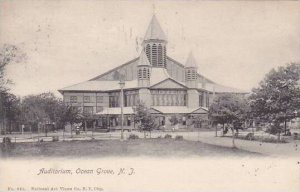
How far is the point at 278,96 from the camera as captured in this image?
10.8 metres

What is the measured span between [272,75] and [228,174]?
96.5 inches

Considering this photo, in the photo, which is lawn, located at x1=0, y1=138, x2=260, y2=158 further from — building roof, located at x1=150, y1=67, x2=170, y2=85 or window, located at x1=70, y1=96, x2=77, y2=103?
building roof, located at x1=150, y1=67, x2=170, y2=85

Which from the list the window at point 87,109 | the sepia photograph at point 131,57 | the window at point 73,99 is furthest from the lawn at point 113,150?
the window at point 87,109

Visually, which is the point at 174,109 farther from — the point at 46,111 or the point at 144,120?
the point at 46,111

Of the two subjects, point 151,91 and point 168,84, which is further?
point 151,91

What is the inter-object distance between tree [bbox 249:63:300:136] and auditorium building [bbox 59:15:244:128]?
1014 millimetres

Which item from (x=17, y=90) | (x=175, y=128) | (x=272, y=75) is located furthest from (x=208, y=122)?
(x=17, y=90)

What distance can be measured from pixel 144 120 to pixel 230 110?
243cm

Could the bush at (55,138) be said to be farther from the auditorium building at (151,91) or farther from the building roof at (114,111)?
the building roof at (114,111)

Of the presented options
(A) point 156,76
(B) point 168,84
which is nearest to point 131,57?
(B) point 168,84

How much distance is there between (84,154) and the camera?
9.05 m

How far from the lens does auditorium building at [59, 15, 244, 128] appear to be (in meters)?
12.8

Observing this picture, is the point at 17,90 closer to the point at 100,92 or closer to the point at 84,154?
the point at 84,154

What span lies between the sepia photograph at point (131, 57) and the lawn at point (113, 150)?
20 mm
